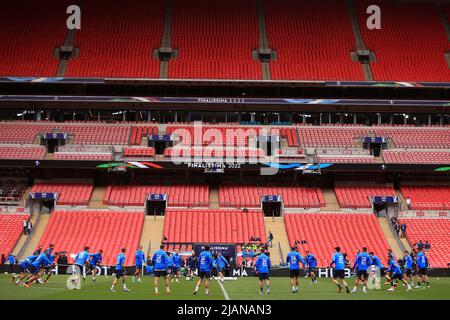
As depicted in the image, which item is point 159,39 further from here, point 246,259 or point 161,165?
point 246,259

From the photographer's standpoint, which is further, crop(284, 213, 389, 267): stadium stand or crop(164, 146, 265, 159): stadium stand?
crop(164, 146, 265, 159): stadium stand

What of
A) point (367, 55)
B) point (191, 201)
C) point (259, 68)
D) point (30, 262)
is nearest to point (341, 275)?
point (30, 262)

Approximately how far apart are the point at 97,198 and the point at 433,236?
28.4 meters

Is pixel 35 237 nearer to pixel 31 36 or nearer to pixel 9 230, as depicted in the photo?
pixel 9 230

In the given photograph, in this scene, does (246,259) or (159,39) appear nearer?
(246,259)

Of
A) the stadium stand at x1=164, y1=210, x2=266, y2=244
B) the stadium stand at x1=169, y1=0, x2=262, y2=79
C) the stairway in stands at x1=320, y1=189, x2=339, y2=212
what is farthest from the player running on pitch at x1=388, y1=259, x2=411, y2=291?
the stadium stand at x1=169, y1=0, x2=262, y2=79

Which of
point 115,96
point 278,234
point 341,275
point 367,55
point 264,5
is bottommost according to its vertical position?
point 341,275

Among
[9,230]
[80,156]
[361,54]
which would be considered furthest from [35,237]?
[361,54]

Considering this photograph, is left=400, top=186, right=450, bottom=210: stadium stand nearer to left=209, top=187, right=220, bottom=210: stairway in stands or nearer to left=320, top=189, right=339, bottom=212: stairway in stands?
left=320, top=189, right=339, bottom=212: stairway in stands

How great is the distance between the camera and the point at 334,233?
51.1m

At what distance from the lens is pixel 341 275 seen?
95.3ft

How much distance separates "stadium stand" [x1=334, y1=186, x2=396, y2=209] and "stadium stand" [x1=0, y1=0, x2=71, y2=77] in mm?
29629

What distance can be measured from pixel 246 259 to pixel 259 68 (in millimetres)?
23593

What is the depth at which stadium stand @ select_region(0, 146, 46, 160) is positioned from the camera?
183 feet
